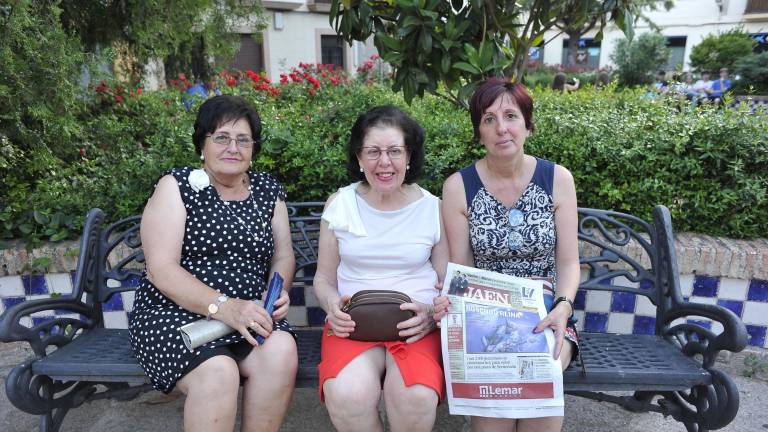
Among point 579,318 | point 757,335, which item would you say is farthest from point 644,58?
point 579,318

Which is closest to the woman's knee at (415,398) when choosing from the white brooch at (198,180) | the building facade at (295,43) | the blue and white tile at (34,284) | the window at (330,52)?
the white brooch at (198,180)

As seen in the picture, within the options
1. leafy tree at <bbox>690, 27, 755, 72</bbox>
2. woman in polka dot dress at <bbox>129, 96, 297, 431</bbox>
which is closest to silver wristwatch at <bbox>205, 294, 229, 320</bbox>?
woman in polka dot dress at <bbox>129, 96, 297, 431</bbox>

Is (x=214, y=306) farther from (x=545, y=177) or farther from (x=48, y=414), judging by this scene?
(x=545, y=177)

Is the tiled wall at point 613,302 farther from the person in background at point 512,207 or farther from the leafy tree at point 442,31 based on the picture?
the leafy tree at point 442,31

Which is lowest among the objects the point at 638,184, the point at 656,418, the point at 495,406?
the point at 656,418

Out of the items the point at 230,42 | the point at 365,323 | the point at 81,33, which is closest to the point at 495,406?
the point at 365,323

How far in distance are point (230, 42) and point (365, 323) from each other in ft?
13.6

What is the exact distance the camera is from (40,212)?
2.86m

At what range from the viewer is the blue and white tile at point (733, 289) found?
265cm

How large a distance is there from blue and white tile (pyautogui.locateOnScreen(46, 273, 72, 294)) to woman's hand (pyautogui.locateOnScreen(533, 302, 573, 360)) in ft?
8.02

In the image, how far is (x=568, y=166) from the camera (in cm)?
274

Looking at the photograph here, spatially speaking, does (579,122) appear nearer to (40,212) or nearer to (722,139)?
(722,139)

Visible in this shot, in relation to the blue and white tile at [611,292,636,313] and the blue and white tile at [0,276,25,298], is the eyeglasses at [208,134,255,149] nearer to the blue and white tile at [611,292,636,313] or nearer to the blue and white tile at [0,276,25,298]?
the blue and white tile at [0,276,25,298]

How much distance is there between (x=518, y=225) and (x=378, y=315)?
2.23ft
